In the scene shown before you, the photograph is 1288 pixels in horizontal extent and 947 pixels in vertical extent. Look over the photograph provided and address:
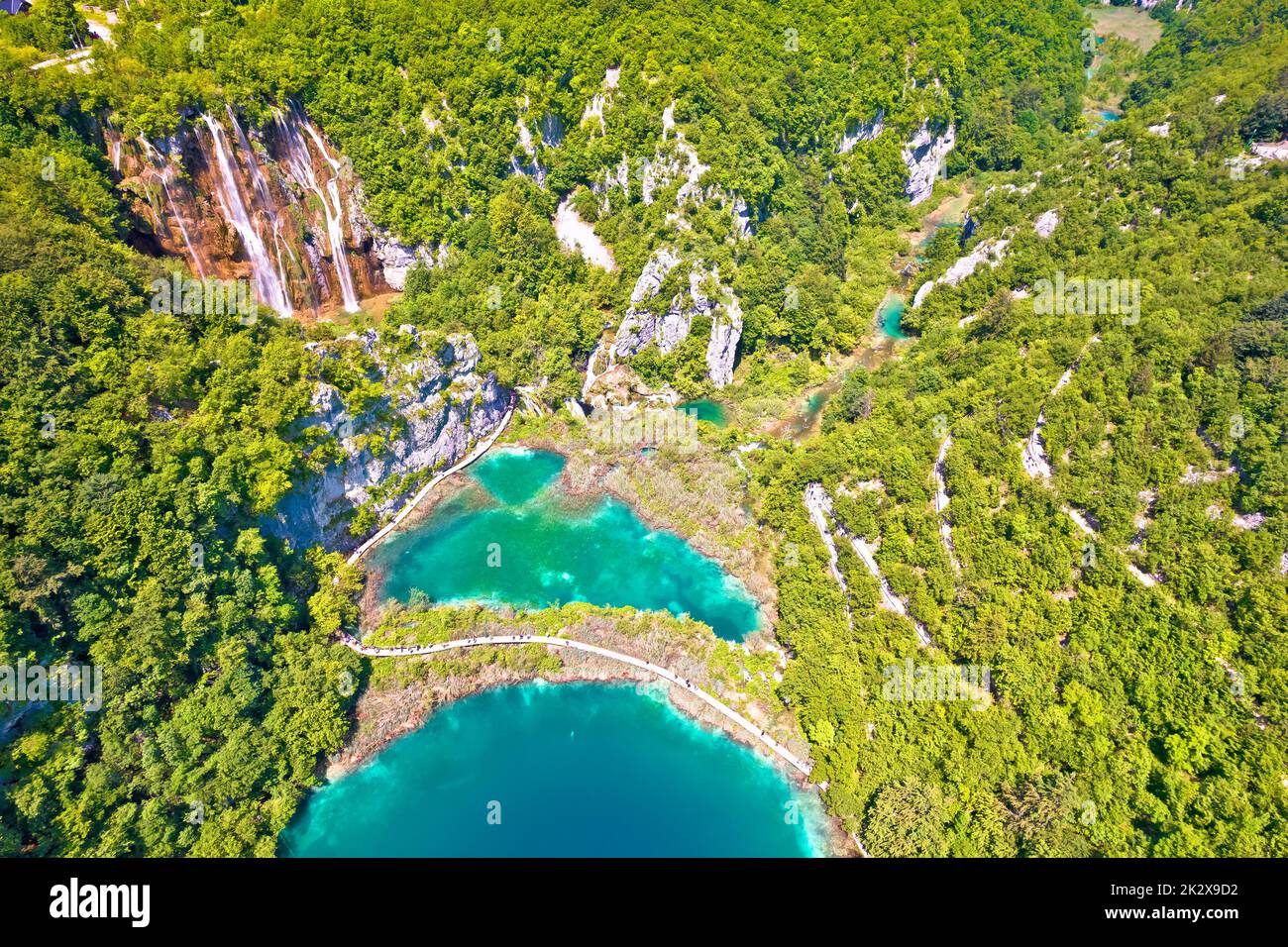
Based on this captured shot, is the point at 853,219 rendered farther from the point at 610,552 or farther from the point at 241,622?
the point at 241,622

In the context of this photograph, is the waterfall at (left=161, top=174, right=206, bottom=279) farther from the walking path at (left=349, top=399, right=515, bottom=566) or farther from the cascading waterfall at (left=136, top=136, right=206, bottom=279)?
the walking path at (left=349, top=399, right=515, bottom=566)

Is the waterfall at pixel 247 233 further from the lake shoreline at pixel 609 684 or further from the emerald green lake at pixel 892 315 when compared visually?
the emerald green lake at pixel 892 315

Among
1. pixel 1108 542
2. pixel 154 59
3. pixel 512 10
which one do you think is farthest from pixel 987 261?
pixel 154 59

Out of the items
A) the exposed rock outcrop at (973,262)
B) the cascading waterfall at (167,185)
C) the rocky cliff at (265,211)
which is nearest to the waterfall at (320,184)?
the rocky cliff at (265,211)

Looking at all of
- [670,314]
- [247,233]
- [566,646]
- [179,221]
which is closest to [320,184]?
[247,233]

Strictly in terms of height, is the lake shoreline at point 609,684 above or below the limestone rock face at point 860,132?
below
